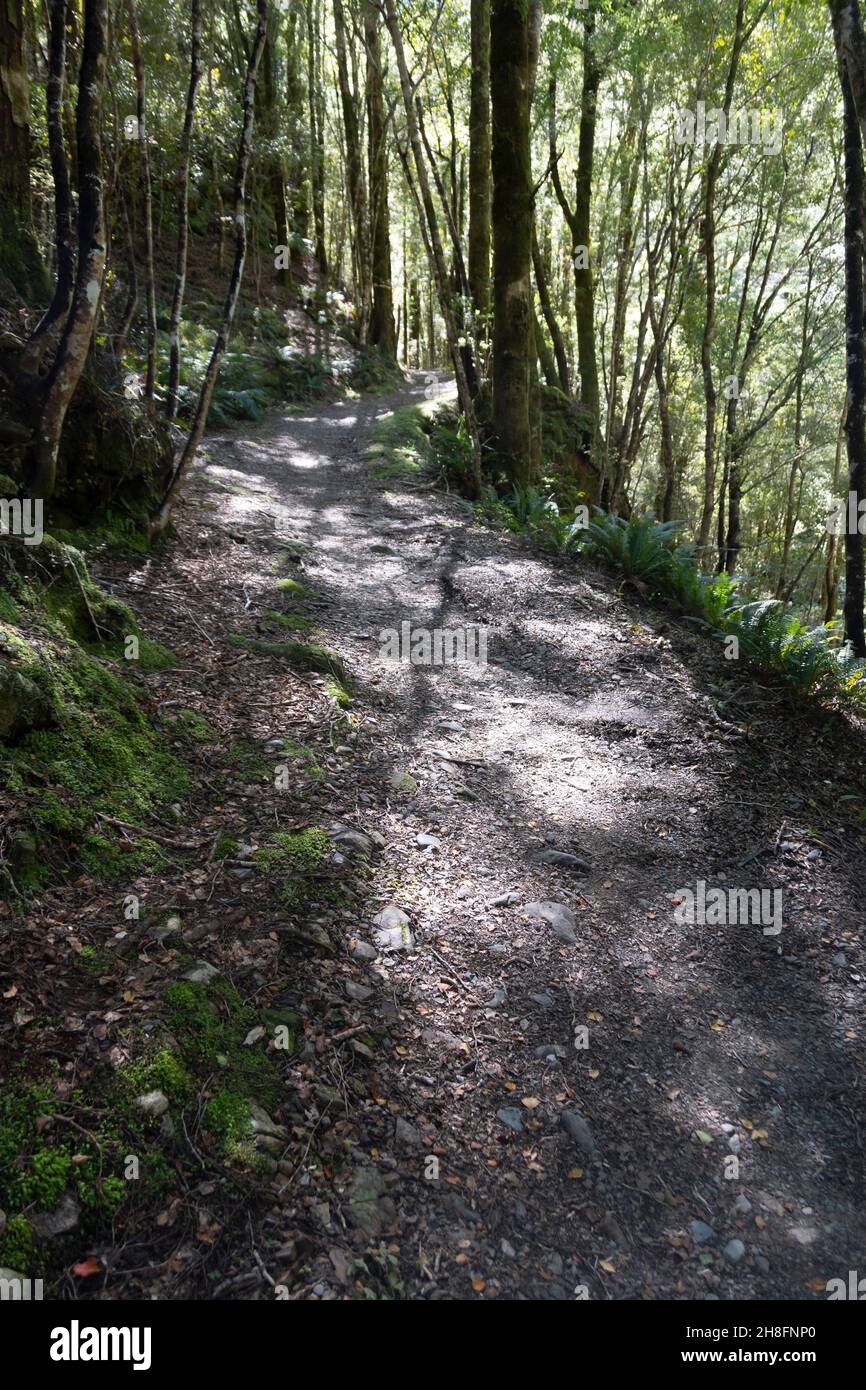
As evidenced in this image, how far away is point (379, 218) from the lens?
19.8 meters

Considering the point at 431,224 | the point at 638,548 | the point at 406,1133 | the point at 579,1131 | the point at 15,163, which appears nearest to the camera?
the point at 406,1133

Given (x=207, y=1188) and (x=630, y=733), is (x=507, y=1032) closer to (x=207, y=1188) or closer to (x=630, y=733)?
(x=207, y=1188)

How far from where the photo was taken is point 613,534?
8.62 meters

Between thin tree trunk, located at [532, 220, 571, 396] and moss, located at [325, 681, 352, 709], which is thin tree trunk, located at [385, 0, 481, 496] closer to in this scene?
moss, located at [325, 681, 352, 709]

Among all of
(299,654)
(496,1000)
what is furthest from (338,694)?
(496,1000)

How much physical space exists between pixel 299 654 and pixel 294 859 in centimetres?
212

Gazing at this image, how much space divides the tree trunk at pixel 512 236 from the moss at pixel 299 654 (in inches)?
250

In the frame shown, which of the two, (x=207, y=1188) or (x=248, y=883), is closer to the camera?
(x=207, y=1188)

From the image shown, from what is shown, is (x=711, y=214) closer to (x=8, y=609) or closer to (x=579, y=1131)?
(x=8, y=609)

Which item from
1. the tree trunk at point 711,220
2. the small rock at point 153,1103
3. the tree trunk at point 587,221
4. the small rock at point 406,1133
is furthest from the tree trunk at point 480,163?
the small rock at point 153,1103

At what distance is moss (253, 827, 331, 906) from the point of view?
345 cm

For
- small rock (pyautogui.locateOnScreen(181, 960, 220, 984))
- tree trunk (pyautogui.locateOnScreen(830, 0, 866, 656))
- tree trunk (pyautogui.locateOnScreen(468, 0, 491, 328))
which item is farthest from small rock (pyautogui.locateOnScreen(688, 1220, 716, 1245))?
tree trunk (pyautogui.locateOnScreen(468, 0, 491, 328))

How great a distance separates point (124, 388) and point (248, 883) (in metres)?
3.94

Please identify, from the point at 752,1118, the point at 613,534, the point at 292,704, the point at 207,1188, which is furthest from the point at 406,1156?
the point at 613,534
